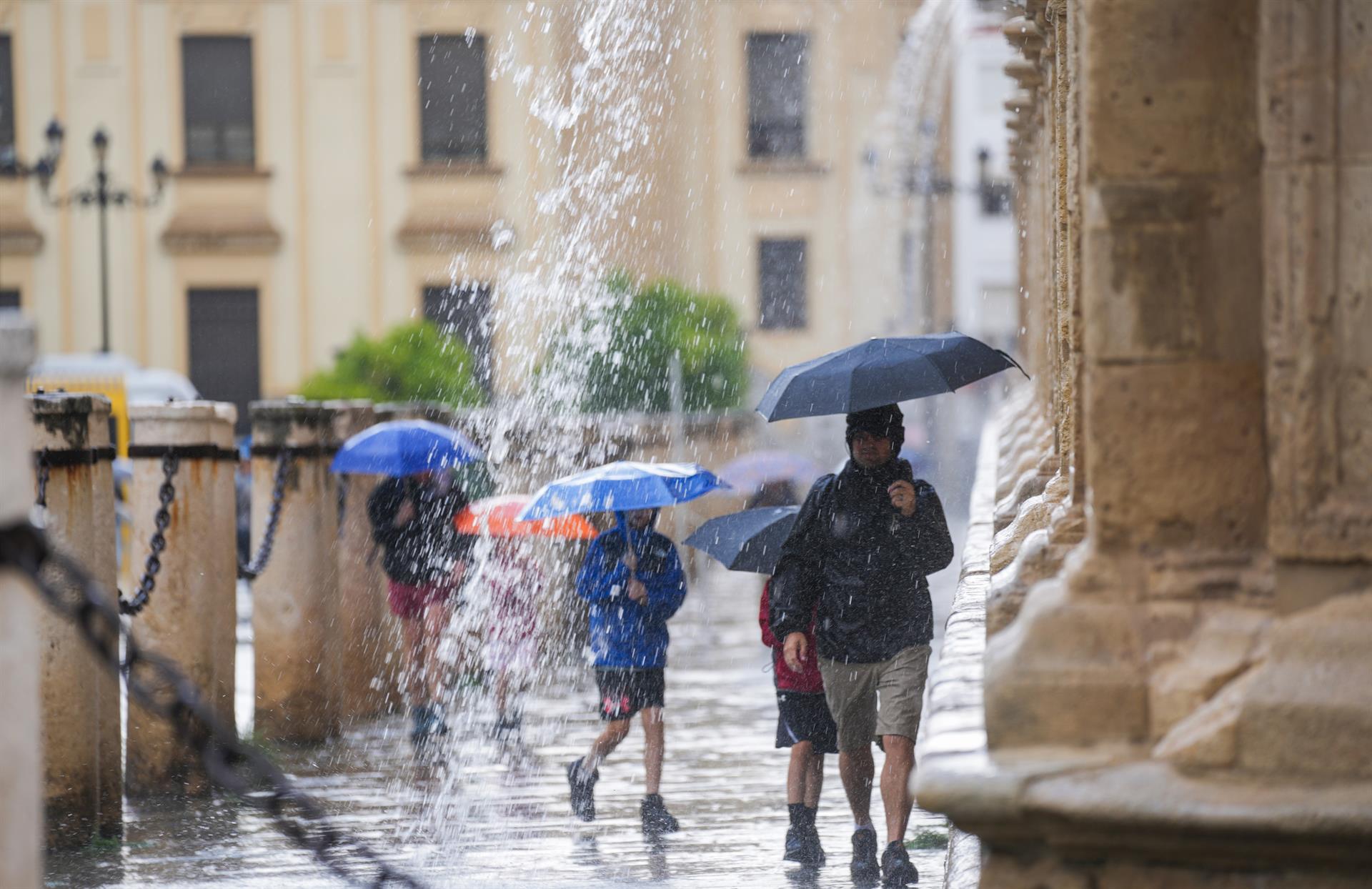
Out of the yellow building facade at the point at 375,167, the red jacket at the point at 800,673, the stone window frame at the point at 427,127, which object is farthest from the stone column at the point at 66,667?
the stone window frame at the point at 427,127

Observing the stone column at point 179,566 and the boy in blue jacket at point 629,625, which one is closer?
the boy in blue jacket at point 629,625

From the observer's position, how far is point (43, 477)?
7406 millimetres

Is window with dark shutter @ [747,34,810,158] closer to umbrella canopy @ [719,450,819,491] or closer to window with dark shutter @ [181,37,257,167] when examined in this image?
window with dark shutter @ [181,37,257,167]

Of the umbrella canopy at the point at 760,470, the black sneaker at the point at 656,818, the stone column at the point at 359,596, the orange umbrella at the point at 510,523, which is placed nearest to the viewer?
the black sneaker at the point at 656,818

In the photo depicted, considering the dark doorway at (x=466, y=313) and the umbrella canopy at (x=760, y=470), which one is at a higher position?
the dark doorway at (x=466, y=313)

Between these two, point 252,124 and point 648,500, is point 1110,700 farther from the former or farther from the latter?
point 252,124

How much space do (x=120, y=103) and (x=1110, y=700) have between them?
35.4 meters

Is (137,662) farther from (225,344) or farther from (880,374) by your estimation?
(225,344)

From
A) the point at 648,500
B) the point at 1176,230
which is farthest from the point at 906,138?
the point at 1176,230

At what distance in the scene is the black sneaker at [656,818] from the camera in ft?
25.6

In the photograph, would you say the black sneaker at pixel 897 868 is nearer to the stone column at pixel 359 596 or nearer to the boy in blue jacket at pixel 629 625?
the boy in blue jacket at pixel 629 625

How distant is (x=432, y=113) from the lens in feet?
125

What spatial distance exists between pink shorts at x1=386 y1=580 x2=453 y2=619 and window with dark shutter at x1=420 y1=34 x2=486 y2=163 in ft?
91.5

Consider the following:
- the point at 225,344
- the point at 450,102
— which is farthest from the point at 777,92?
the point at 225,344
